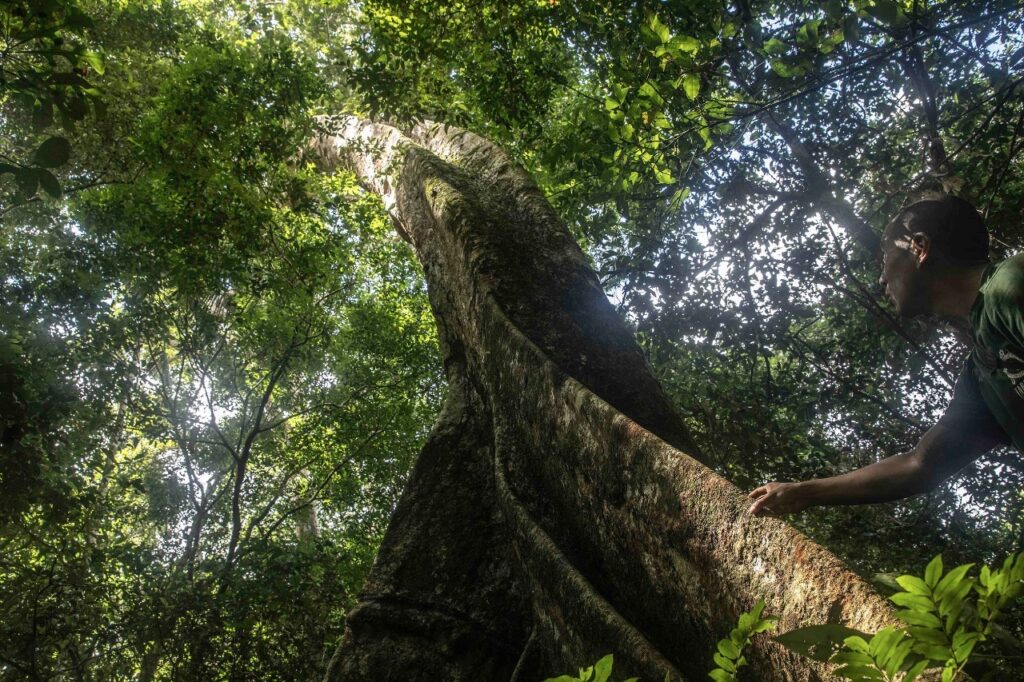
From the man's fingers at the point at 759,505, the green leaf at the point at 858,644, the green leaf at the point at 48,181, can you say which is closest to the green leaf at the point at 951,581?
the green leaf at the point at 858,644

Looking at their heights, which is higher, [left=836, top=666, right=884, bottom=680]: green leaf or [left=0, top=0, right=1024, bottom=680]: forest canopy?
[left=0, top=0, right=1024, bottom=680]: forest canopy

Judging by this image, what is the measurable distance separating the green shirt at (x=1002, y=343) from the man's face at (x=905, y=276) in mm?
209

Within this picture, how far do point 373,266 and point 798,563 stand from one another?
949 centimetres

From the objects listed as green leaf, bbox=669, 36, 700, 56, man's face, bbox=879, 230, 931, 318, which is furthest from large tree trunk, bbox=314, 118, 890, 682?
green leaf, bbox=669, 36, 700, 56

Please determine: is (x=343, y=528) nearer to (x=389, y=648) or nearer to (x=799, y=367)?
(x=799, y=367)

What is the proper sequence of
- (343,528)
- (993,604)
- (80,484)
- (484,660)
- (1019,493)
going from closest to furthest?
(993,604) → (484,660) → (1019,493) → (80,484) → (343,528)

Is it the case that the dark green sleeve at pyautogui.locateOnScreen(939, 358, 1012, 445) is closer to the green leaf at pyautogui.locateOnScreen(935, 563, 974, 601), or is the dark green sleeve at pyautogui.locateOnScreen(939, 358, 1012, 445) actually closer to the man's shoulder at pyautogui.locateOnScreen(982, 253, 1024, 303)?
the man's shoulder at pyautogui.locateOnScreen(982, 253, 1024, 303)

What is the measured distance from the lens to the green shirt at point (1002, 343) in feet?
4.98

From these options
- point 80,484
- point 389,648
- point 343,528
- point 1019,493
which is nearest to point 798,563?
point 389,648

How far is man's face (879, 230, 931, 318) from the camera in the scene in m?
1.95

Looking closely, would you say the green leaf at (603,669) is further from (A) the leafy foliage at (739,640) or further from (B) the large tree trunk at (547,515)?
(B) the large tree trunk at (547,515)

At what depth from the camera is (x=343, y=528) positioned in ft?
31.6

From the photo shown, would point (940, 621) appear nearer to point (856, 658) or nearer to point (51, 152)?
point (856, 658)

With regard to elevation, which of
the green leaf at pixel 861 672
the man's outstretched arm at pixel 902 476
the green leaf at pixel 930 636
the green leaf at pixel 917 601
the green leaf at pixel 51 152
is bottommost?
the green leaf at pixel 861 672
